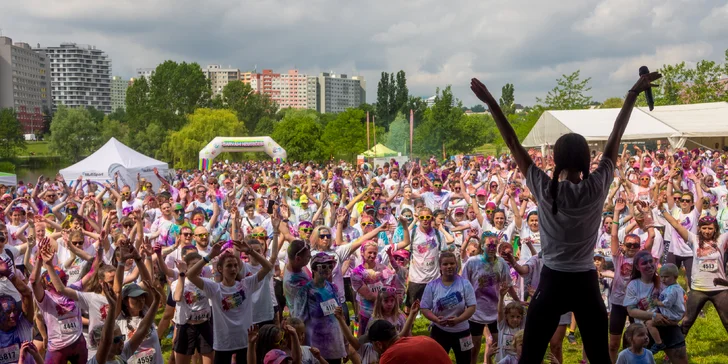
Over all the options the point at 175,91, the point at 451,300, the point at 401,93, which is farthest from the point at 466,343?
the point at 175,91

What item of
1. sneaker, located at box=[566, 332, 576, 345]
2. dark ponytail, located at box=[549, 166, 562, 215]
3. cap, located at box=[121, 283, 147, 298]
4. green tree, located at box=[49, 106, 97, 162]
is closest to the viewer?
dark ponytail, located at box=[549, 166, 562, 215]

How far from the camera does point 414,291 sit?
7.93 meters

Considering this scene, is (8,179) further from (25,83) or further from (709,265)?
(25,83)

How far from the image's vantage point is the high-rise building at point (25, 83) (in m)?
141

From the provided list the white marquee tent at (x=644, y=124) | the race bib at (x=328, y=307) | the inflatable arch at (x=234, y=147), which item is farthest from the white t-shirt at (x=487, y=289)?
the inflatable arch at (x=234, y=147)

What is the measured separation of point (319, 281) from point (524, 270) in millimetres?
2124

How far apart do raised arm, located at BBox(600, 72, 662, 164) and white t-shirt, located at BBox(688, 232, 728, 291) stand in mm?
4614

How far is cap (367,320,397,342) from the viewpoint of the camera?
14.6 ft

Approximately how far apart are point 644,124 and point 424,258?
25709mm

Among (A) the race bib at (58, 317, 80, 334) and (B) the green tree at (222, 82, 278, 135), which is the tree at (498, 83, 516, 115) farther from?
(A) the race bib at (58, 317, 80, 334)

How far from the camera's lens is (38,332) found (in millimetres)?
6691

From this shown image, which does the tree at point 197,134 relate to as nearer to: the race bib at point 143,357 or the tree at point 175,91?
the tree at point 175,91

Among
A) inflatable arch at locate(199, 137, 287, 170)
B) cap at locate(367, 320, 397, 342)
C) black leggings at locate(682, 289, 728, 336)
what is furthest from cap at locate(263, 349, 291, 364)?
inflatable arch at locate(199, 137, 287, 170)

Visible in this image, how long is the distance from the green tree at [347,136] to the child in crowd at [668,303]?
190 ft
